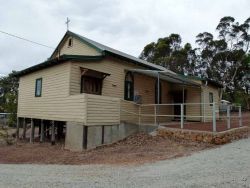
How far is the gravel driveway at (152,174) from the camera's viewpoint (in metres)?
5.87

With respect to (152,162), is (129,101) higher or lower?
higher

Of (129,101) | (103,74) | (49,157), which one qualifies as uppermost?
(103,74)

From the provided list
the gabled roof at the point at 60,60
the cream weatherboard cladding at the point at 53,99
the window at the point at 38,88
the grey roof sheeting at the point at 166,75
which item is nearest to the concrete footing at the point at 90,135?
the cream weatherboard cladding at the point at 53,99

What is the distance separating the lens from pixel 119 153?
10461mm

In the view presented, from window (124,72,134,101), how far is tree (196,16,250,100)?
26.5 metres

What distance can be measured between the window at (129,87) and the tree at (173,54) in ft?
87.0

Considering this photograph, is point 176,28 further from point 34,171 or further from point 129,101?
point 34,171

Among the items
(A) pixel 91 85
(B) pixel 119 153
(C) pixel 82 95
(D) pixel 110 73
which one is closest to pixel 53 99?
(A) pixel 91 85

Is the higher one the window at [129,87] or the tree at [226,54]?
the tree at [226,54]

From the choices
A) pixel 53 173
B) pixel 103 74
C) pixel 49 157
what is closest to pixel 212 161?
pixel 53 173

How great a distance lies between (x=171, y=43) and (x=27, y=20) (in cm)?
3050

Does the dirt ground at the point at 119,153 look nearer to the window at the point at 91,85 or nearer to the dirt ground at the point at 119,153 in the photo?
the dirt ground at the point at 119,153

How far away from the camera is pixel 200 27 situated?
44.7 metres

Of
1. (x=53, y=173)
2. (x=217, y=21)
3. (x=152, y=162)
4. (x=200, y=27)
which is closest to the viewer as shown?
(x=53, y=173)
